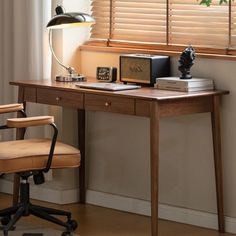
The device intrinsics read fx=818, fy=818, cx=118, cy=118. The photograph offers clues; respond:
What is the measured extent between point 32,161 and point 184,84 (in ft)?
3.13

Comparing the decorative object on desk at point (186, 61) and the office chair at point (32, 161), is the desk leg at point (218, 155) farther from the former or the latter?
the office chair at point (32, 161)

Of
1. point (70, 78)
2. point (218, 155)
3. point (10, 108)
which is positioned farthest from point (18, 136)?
point (218, 155)

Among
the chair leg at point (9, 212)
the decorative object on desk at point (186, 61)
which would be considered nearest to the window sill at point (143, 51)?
the decorative object on desk at point (186, 61)

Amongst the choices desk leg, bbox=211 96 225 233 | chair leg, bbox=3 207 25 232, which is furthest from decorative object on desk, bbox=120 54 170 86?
chair leg, bbox=3 207 25 232

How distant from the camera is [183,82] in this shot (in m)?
4.59

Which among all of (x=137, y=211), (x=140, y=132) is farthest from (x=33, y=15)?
(x=137, y=211)

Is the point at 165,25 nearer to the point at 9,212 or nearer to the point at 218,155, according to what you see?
the point at 218,155

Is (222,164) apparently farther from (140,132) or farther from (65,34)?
(65,34)

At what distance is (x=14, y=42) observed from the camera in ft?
17.5

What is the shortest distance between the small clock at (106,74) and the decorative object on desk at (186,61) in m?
0.50

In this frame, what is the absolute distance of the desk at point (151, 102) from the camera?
434cm

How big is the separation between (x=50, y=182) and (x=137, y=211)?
2.13 ft

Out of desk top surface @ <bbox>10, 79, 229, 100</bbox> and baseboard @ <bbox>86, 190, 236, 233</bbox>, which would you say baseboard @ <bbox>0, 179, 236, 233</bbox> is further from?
desk top surface @ <bbox>10, 79, 229, 100</bbox>

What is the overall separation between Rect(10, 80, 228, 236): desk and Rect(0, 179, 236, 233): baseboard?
13 centimetres
